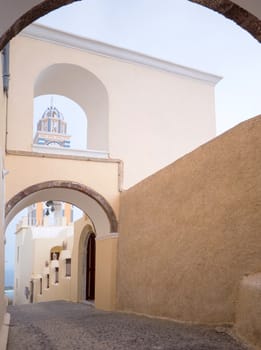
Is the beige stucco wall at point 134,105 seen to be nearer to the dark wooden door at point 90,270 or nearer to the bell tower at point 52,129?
the dark wooden door at point 90,270

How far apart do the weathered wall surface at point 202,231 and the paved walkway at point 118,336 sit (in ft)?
1.48

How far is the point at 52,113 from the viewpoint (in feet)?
95.2

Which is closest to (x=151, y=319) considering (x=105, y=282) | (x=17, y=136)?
(x=105, y=282)

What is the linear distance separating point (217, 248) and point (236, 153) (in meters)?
1.31

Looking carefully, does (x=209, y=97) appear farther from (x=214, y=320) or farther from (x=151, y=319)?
(x=214, y=320)

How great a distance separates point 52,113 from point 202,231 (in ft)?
78.2

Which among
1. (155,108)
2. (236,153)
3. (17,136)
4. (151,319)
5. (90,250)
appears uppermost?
→ (155,108)

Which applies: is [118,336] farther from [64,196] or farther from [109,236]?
[64,196]

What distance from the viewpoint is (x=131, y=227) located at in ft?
31.8

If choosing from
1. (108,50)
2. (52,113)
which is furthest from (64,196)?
(52,113)

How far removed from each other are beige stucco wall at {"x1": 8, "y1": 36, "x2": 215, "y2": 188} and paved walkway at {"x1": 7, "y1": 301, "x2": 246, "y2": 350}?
4627 millimetres

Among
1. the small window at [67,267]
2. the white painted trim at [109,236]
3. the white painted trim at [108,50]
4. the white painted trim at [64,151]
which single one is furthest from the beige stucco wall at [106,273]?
the small window at [67,267]

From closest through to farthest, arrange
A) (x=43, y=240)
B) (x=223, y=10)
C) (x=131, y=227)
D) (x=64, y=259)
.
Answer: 1. (x=223, y=10)
2. (x=131, y=227)
3. (x=64, y=259)
4. (x=43, y=240)

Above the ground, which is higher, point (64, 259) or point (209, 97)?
point (209, 97)
